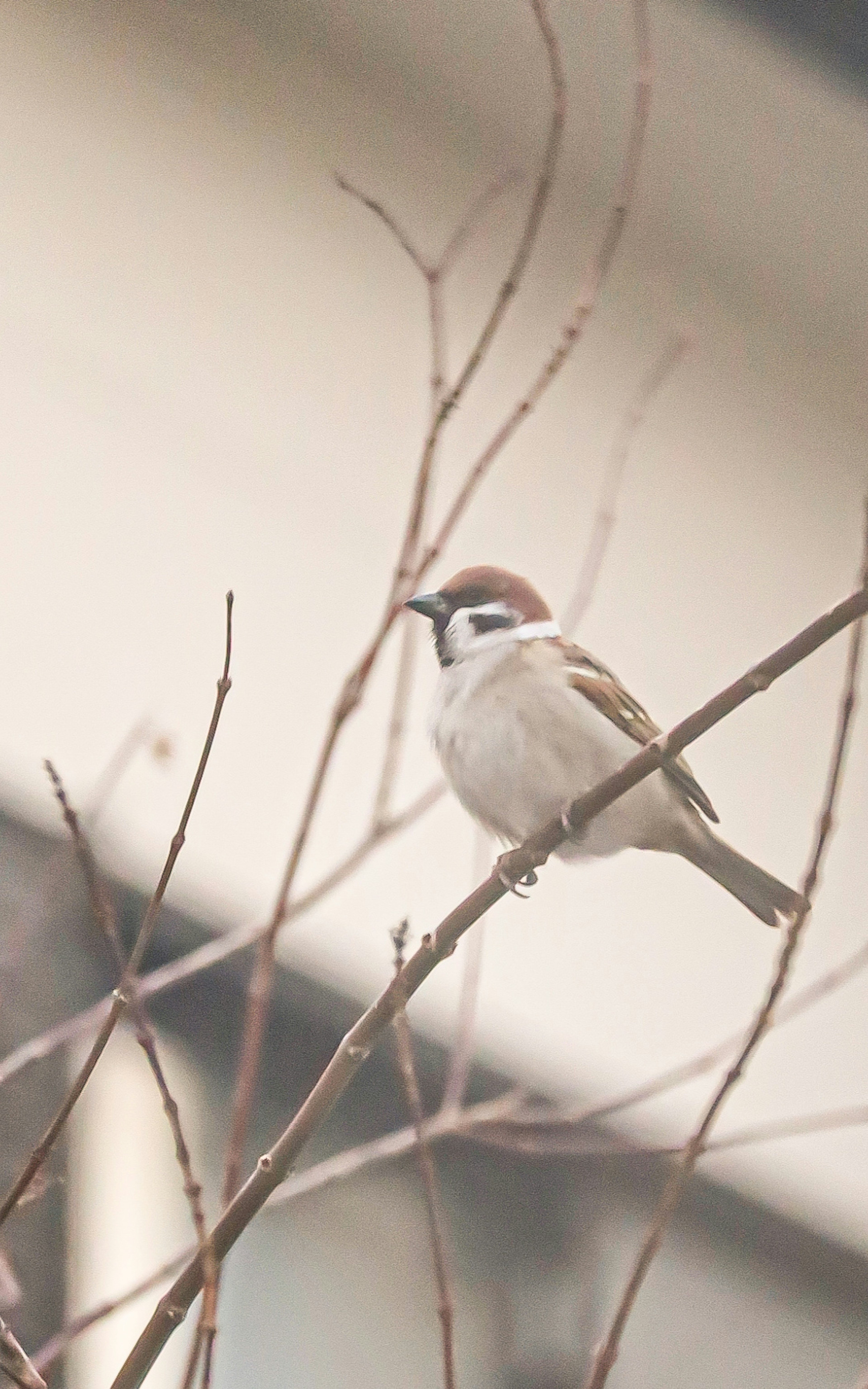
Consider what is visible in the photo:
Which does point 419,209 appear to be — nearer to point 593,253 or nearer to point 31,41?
point 593,253

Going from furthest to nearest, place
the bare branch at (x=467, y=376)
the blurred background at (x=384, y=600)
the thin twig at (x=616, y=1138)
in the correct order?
1. the blurred background at (x=384, y=600)
2. the thin twig at (x=616, y=1138)
3. the bare branch at (x=467, y=376)

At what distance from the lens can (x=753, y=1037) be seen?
1.02 meters

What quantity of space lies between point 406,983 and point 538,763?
68cm

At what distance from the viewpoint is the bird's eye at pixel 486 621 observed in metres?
1.90

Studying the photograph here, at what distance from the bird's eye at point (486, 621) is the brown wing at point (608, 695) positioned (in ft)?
0.32

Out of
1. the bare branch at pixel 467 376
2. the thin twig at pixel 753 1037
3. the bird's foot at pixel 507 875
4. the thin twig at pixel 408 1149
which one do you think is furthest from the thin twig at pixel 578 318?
the thin twig at pixel 408 1149

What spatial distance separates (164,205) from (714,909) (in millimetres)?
1938

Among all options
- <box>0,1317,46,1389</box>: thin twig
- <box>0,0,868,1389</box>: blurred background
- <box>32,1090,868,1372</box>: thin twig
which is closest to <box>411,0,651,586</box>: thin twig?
<box>32,1090,868,1372</box>: thin twig

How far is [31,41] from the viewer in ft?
9.83

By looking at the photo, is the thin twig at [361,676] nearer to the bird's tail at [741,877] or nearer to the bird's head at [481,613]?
the bird's head at [481,613]

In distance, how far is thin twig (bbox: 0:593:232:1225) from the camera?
35.7 inches

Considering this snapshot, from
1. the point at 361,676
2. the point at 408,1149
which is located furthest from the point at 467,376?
the point at 408,1149

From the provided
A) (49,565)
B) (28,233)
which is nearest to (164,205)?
(28,233)

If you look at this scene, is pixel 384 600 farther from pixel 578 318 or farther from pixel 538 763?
pixel 578 318
